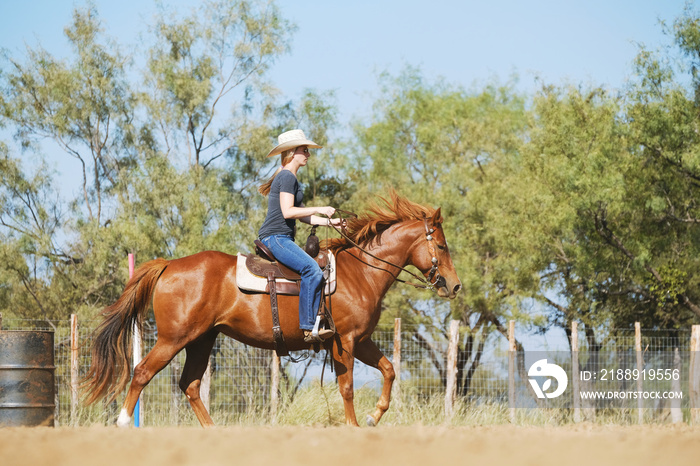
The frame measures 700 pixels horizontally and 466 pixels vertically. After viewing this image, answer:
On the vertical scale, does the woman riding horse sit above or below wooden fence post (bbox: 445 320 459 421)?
above

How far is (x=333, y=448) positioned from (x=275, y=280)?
307 centimetres

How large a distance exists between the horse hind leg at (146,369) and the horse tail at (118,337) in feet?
1.18

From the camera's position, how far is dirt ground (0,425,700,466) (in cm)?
433

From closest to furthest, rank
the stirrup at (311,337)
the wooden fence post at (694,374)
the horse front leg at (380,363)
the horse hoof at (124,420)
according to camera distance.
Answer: the horse hoof at (124,420)
the stirrup at (311,337)
the horse front leg at (380,363)
the wooden fence post at (694,374)

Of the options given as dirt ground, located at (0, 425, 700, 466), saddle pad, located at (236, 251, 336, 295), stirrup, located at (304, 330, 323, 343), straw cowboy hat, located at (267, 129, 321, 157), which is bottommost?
dirt ground, located at (0, 425, 700, 466)

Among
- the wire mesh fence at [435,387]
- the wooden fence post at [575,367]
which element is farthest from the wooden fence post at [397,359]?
the wooden fence post at [575,367]

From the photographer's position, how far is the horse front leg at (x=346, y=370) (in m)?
7.38

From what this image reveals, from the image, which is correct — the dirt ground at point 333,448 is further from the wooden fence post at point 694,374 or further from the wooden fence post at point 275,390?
the wooden fence post at point 694,374

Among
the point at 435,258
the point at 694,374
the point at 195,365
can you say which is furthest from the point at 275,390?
the point at 694,374

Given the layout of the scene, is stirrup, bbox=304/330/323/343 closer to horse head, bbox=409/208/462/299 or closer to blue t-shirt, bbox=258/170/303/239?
blue t-shirt, bbox=258/170/303/239

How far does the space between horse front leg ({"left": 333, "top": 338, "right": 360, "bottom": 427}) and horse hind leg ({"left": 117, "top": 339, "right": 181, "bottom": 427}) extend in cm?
155

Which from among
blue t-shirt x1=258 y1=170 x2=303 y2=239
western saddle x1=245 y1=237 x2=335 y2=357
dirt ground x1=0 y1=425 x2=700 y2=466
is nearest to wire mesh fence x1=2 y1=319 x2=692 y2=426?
western saddle x1=245 y1=237 x2=335 y2=357

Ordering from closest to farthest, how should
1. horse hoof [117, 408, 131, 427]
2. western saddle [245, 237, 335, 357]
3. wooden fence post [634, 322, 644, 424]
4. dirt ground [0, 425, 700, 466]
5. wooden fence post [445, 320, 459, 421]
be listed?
dirt ground [0, 425, 700, 466]
horse hoof [117, 408, 131, 427]
western saddle [245, 237, 335, 357]
wooden fence post [634, 322, 644, 424]
wooden fence post [445, 320, 459, 421]

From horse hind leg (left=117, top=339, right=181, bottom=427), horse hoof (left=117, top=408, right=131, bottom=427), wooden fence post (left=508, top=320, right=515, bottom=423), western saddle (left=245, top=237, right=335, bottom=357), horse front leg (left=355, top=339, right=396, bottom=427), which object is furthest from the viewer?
wooden fence post (left=508, top=320, right=515, bottom=423)
